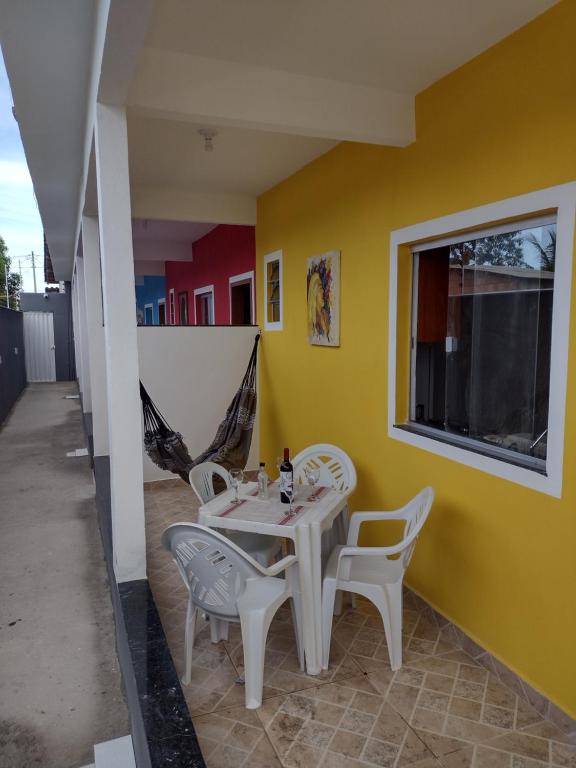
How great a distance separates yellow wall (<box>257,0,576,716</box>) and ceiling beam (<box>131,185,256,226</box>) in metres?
0.96

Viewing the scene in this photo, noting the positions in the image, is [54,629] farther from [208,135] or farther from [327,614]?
[208,135]

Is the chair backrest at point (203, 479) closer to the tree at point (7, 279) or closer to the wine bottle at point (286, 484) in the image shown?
the wine bottle at point (286, 484)

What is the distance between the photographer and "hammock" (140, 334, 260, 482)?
4125mm

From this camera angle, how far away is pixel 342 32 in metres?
2.01

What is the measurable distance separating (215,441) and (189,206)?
1.94m

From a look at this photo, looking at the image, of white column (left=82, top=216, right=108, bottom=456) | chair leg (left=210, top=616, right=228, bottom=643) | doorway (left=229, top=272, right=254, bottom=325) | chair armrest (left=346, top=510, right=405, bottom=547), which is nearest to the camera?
chair leg (left=210, top=616, right=228, bottom=643)

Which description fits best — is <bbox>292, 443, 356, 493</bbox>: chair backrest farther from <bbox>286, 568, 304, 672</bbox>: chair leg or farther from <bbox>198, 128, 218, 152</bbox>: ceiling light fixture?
<bbox>198, 128, 218, 152</bbox>: ceiling light fixture

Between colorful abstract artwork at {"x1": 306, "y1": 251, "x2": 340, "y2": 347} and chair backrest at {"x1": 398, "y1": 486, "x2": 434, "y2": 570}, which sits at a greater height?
colorful abstract artwork at {"x1": 306, "y1": 251, "x2": 340, "y2": 347}

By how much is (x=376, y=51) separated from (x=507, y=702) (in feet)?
8.25

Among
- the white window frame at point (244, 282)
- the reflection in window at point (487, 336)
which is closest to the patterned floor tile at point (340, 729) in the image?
the reflection in window at point (487, 336)

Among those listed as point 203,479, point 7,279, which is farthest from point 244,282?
point 7,279

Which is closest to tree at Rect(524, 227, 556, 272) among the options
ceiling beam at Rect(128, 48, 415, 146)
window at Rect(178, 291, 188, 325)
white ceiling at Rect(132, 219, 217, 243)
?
ceiling beam at Rect(128, 48, 415, 146)

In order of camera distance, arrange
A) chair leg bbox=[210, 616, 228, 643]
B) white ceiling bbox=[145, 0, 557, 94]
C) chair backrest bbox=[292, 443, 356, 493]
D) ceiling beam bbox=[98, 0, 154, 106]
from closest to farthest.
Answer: ceiling beam bbox=[98, 0, 154, 106], white ceiling bbox=[145, 0, 557, 94], chair leg bbox=[210, 616, 228, 643], chair backrest bbox=[292, 443, 356, 493]

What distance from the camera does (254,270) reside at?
5.18 m
